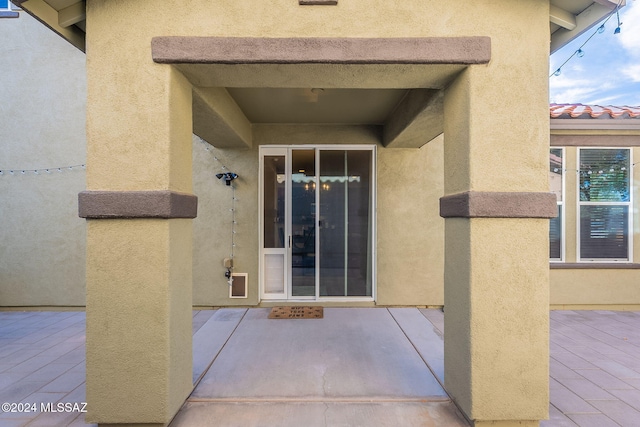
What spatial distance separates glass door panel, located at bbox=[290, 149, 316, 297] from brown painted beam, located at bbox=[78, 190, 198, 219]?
2893mm

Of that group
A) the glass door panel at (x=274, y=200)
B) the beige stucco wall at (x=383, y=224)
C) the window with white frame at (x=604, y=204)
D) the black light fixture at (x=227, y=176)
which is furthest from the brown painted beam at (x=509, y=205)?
the window with white frame at (x=604, y=204)

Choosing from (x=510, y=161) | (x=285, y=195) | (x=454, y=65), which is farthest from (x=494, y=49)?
(x=285, y=195)

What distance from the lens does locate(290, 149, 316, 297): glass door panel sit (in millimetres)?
5004

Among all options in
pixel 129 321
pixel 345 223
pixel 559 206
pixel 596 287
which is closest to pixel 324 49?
pixel 129 321

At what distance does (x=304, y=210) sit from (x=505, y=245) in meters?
3.19

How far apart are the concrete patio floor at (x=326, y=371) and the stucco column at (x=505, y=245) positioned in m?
0.38

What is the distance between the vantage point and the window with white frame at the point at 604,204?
5.02 m

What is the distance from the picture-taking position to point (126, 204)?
2.20 m

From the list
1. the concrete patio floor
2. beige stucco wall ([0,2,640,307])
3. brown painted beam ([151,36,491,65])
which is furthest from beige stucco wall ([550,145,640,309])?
brown painted beam ([151,36,491,65])

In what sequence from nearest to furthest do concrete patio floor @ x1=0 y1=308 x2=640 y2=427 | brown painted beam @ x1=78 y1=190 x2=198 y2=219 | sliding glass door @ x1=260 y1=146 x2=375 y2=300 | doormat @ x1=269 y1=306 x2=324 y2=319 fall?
brown painted beam @ x1=78 y1=190 x2=198 y2=219
concrete patio floor @ x1=0 y1=308 x2=640 y2=427
doormat @ x1=269 y1=306 x2=324 y2=319
sliding glass door @ x1=260 y1=146 x2=375 y2=300

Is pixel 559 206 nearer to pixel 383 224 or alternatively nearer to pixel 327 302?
pixel 383 224

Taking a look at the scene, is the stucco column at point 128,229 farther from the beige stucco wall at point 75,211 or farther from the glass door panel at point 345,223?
the glass door panel at point 345,223

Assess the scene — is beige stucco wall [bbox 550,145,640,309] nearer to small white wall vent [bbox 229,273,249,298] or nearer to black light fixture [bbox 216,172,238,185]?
small white wall vent [bbox 229,273,249,298]

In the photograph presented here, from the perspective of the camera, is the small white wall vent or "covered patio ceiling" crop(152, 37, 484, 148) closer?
"covered patio ceiling" crop(152, 37, 484, 148)
